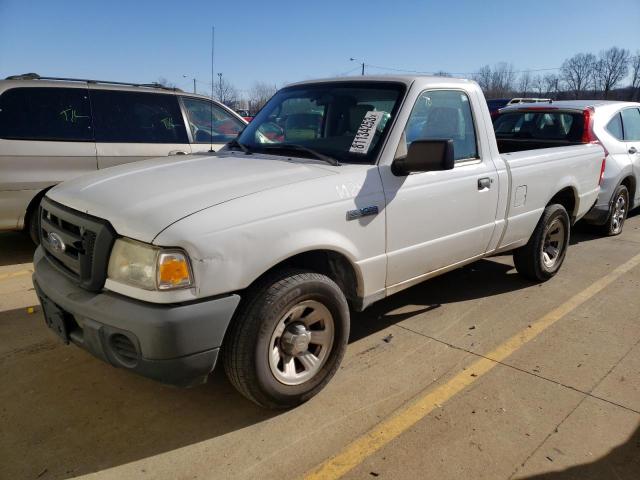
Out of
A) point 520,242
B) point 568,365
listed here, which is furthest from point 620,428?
point 520,242

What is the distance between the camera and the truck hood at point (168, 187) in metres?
2.39

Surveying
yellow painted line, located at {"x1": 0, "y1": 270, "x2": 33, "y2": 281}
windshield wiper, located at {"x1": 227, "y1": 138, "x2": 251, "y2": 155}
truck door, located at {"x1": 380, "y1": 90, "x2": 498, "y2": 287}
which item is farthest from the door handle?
yellow painted line, located at {"x1": 0, "y1": 270, "x2": 33, "y2": 281}

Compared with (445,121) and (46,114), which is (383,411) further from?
(46,114)

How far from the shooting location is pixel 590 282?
5.11 meters

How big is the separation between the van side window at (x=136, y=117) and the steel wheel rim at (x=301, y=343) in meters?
4.26

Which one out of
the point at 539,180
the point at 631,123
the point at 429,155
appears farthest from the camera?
the point at 631,123

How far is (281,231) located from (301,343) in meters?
0.69

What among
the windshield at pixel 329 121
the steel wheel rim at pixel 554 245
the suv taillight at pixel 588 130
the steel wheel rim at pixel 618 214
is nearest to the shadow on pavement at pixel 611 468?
the windshield at pixel 329 121

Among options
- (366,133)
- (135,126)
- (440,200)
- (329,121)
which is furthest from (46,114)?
(440,200)

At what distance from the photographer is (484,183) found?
152 inches

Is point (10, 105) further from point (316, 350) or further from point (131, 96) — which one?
point (316, 350)

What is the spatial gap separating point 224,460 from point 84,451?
0.72m

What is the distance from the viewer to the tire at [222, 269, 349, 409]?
2543 mm

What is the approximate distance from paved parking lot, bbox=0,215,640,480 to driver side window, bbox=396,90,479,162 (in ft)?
4.71
